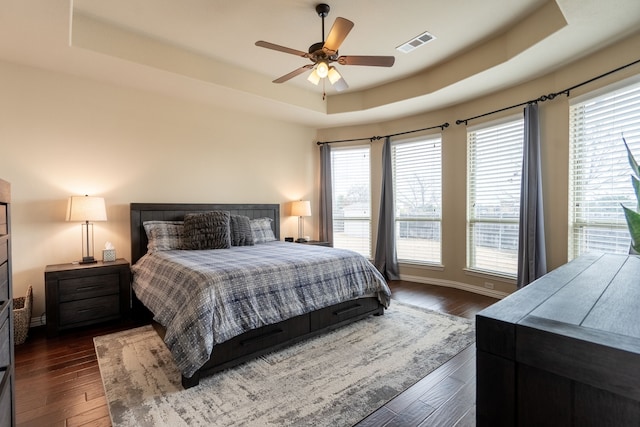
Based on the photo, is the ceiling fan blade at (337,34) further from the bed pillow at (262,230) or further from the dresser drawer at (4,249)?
the bed pillow at (262,230)

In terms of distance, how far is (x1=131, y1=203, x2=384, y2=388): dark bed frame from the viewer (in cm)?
227

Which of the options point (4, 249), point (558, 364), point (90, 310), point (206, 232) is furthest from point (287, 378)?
point (90, 310)

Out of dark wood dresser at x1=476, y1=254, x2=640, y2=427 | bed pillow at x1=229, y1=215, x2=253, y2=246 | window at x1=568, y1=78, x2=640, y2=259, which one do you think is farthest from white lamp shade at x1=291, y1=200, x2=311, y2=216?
dark wood dresser at x1=476, y1=254, x2=640, y2=427

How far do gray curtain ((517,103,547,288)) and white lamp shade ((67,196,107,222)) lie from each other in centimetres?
468

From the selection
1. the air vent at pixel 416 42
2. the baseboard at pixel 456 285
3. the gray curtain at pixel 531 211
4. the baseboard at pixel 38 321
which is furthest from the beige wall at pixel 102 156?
the gray curtain at pixel 531 211

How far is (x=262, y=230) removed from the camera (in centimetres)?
446

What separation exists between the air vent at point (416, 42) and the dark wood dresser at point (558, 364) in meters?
3.09

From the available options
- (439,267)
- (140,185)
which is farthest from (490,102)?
(140,185)

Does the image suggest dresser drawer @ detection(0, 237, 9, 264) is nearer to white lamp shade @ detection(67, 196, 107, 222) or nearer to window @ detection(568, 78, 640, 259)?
white lamp shade @ detection(67, 196, 107, 222)

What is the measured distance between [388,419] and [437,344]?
112 cm

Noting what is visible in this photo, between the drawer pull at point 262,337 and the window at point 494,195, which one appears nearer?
the drawer pull at point 262,337

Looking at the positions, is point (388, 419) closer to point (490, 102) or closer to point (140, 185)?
point (140, 185)

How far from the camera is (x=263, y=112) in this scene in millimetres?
4707

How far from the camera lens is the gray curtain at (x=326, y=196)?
5.50 m
